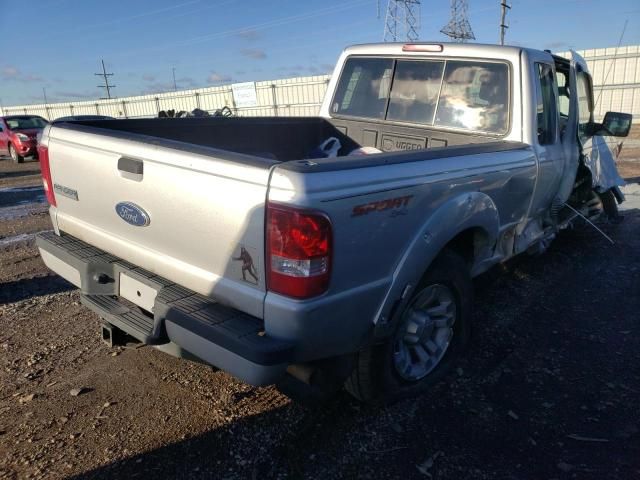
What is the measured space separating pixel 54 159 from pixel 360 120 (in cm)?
268

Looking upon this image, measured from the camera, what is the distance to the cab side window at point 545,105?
379 centimetres

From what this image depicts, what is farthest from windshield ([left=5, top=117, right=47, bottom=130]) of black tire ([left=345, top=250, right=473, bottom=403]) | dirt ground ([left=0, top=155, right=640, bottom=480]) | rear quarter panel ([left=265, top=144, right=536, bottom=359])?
rear quarter panel ([left=265, top=144, right=536, bottom=359])

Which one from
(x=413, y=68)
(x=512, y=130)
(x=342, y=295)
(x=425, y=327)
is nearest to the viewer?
(x=342, y=295)

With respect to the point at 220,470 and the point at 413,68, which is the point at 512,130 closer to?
the point at 413,68

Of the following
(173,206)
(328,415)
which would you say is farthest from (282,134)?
(328,415)

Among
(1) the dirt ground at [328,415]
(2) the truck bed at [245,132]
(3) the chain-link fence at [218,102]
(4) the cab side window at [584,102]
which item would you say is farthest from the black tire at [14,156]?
(4) the cab side window at [584,102]

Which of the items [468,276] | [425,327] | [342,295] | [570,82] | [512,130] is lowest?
[425,327]

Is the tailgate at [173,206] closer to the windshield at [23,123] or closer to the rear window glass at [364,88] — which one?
the rear window glass at [364,88]

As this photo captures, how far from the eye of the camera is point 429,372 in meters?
3.10

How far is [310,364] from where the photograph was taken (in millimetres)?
2256

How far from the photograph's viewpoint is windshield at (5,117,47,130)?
54.8 ft

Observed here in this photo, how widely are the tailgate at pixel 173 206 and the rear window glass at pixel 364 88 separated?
252 centimetres

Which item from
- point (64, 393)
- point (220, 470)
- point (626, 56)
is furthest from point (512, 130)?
point (626, 56)

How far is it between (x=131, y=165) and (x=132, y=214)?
0.87 feet
